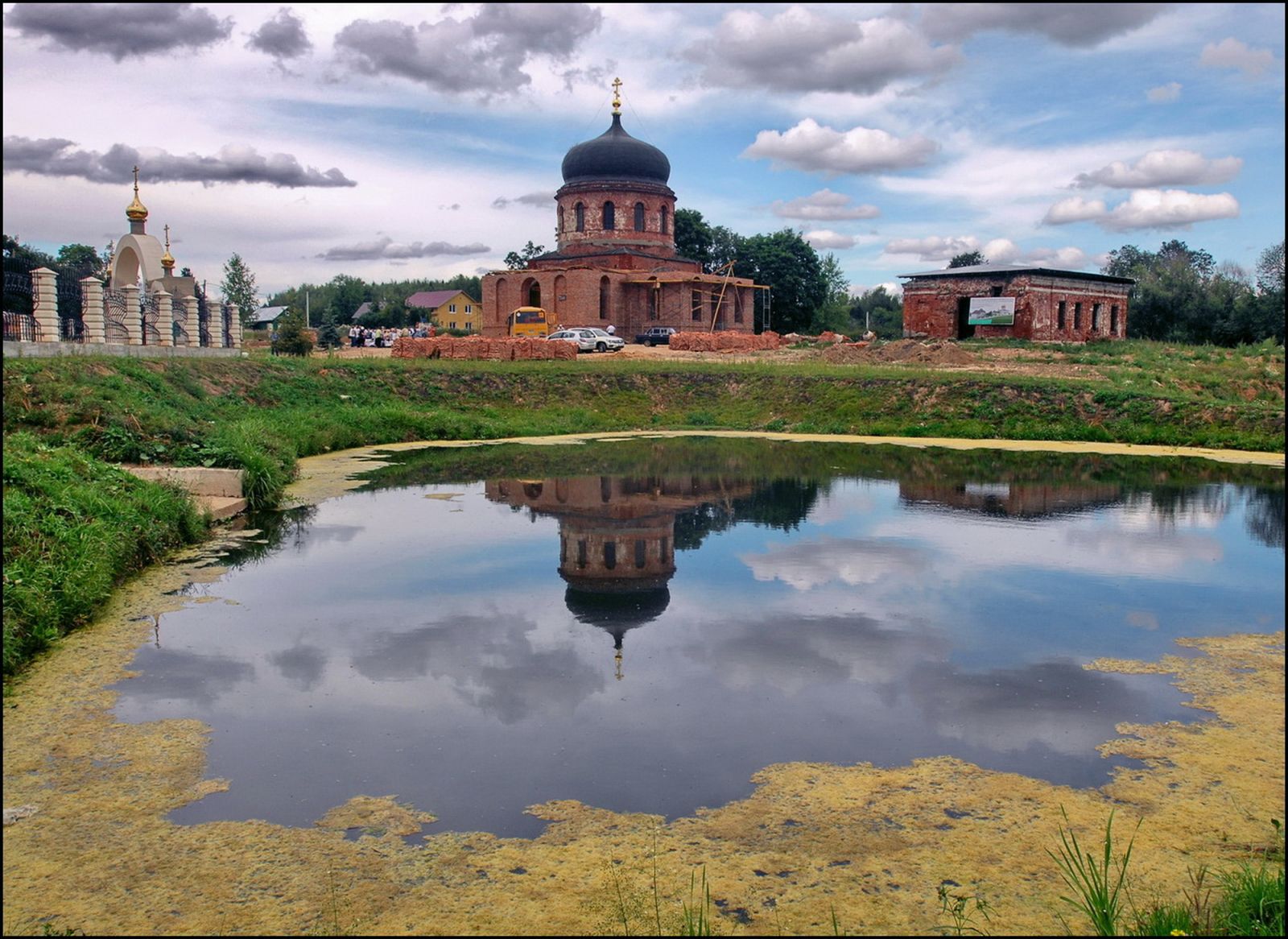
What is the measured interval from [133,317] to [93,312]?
1839 mm

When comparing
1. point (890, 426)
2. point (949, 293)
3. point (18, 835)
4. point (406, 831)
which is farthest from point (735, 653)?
point (949, 293)

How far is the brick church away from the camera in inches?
1766

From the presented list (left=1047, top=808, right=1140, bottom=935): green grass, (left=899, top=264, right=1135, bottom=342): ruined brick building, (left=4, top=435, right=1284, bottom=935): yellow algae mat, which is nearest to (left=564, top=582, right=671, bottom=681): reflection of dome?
(left=4, top=435, right=1284, bottom=935): yellow algae mat

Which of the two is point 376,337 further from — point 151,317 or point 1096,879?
point 1096,879

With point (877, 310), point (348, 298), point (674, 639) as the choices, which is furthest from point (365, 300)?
point (674, 639)

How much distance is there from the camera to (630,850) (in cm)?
472

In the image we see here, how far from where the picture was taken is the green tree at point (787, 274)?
57.1m

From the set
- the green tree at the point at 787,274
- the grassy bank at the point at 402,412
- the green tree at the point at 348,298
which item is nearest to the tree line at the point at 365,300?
the green tree at the point at 348,298

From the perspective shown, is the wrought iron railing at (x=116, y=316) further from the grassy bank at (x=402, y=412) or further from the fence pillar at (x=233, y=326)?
the fence pillar at (x=233, y=326)

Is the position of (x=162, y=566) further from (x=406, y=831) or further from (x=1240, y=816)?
(x=1240, y=816)

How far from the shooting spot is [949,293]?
37406mm

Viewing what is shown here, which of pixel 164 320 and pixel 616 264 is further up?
pixel 616 264

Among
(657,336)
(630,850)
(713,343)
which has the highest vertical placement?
(657,336)

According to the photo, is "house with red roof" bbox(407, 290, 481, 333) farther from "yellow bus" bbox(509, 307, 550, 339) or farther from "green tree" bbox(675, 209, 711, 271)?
"yellow bus" bbox(509, 307, 550, 339)
